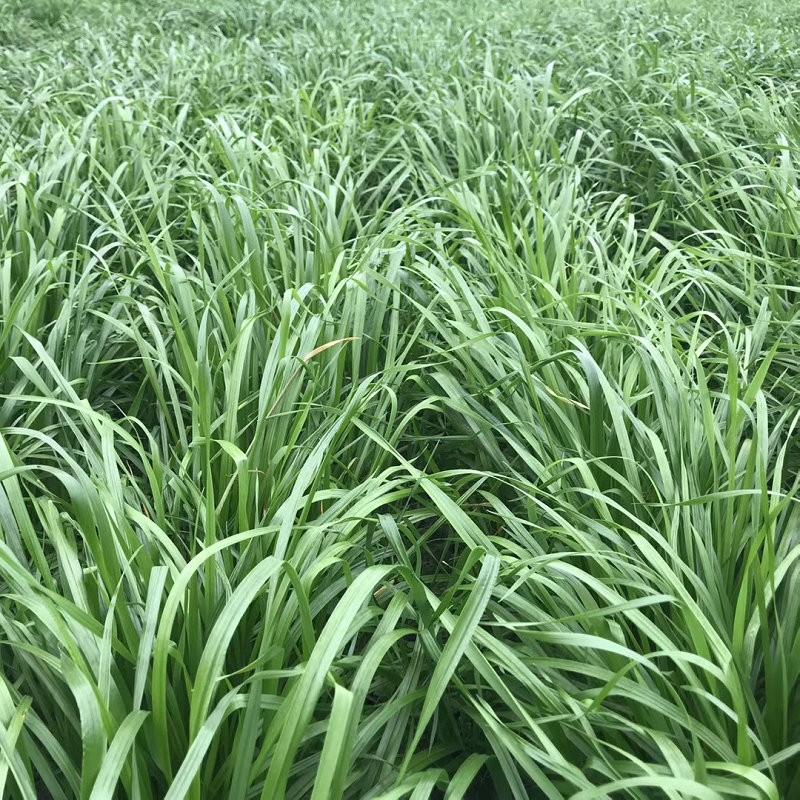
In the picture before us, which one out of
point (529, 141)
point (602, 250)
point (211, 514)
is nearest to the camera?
point (211, 514)

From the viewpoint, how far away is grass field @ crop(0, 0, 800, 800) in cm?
92

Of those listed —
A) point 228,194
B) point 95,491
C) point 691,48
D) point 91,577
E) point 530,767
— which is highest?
point 691,48

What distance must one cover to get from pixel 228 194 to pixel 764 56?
2.88 metres

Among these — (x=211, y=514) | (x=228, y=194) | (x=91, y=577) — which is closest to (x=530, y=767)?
(x=211, y=514)

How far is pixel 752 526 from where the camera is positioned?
1.14m

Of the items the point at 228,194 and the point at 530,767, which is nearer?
the point at 530,767

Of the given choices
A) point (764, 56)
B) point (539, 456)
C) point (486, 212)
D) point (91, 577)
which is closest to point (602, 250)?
point (486, 212)

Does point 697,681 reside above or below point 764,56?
below

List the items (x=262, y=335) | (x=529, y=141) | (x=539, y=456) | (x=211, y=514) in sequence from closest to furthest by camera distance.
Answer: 1. (x=211, y=514)
2. (x=539, y=456)
3. (x=262, y=335)
4. (x=529, y=141)

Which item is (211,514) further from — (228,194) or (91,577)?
(228,194)

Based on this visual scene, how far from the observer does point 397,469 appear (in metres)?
1.21

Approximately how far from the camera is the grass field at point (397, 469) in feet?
3.00

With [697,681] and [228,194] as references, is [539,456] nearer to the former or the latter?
[697,681]

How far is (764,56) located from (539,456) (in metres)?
3.29
